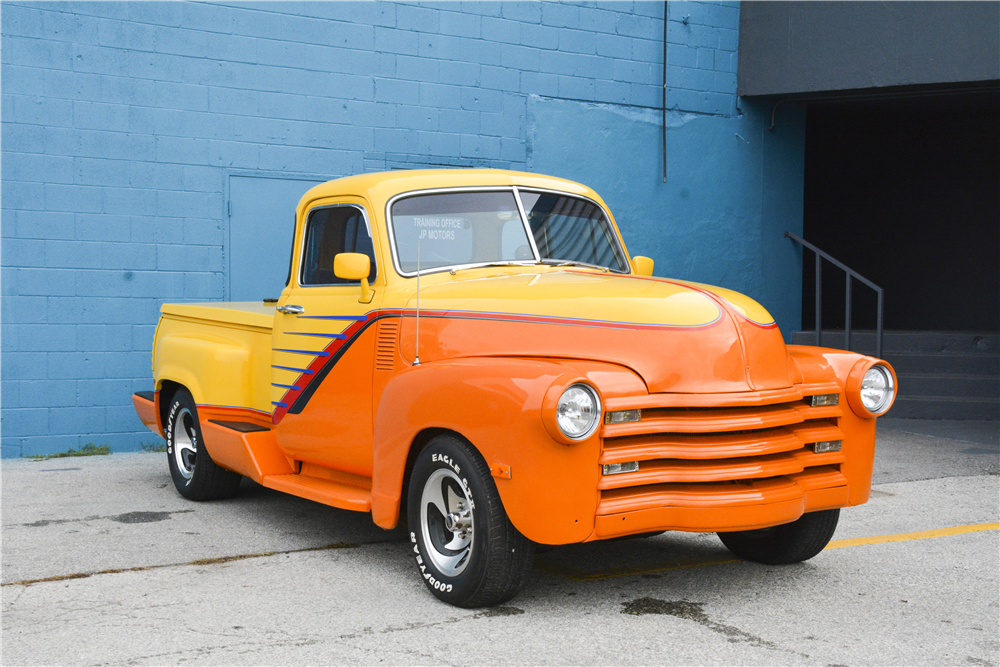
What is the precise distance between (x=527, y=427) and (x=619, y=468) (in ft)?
1.34

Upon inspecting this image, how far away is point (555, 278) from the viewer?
5.02 meters

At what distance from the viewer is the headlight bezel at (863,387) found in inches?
182

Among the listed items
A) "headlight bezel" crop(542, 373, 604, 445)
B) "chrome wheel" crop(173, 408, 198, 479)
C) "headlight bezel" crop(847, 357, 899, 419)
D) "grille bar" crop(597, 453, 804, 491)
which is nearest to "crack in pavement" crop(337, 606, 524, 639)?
"grille bar" crop(597, 453, 804, 491)

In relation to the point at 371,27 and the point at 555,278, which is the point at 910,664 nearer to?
the point at 555,278

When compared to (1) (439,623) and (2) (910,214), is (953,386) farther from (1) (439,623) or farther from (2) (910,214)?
(1) (439,623)

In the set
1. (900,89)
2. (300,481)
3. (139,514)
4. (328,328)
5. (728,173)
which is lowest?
(139,514)

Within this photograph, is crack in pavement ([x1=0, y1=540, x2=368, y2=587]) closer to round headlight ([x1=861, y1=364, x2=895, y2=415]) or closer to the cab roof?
the cab roof

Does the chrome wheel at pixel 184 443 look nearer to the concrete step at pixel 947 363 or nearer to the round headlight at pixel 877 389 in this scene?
the round headlight at pixel 877 389

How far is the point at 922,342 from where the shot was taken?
1152 centimetres

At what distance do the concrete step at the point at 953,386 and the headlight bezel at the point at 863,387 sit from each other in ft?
22.7

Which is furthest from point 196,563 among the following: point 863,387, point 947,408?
point 947,408

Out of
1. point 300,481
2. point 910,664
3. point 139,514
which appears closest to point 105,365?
point 139,514

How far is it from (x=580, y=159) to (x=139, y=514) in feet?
20.3

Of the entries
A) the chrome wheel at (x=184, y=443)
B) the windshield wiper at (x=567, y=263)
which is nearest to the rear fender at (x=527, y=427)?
the windshield wiper at (x=567, y=263)
